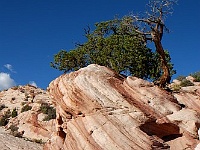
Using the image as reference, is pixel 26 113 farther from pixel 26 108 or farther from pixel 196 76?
pixel 196 76

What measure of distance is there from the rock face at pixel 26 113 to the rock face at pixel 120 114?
17889mm

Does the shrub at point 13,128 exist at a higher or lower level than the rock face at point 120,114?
higher

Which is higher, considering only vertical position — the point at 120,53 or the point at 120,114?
Answer: the point at 120,53

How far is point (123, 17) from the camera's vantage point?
27.7 metres

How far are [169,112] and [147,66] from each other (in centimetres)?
1702

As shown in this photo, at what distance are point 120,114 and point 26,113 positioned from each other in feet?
105

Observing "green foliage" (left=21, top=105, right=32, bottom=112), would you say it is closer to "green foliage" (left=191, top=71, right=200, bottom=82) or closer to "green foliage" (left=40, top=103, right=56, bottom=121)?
"green foliage" (left=40, top=103, right=56, bottom=121)

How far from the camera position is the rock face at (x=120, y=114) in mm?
16500

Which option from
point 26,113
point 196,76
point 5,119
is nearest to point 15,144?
point 26,113

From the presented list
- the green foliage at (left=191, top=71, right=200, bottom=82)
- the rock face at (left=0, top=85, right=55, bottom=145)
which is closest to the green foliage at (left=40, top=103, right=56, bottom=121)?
the rock face at (left=0, top=85, right=55, bottom=145)

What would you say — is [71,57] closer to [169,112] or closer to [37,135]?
[37,135]

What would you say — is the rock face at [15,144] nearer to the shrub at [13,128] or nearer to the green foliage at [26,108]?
the shrub at [13,128]

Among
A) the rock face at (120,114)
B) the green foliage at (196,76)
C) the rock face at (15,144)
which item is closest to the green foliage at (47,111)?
the rock face at (15,144)

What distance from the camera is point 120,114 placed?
56.9ft
